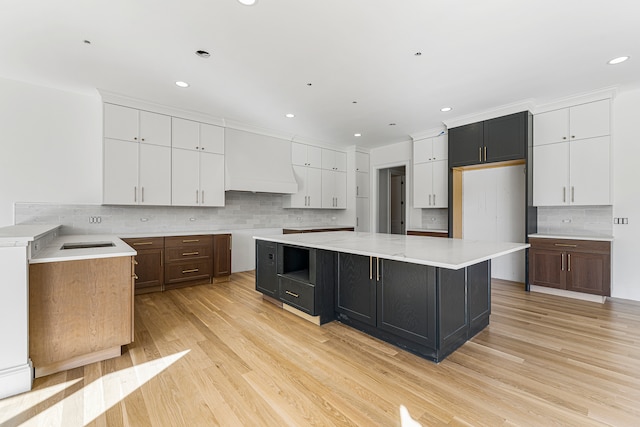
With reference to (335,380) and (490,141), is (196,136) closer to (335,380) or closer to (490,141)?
(335,380)

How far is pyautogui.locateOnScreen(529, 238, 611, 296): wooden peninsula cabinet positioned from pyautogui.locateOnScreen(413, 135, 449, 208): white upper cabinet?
65.2 inches

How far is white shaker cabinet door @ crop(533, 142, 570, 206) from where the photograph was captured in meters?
3.98

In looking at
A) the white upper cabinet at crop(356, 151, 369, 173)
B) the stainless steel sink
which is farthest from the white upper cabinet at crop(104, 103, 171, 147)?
the white upper cabinet at crop(356, 151, 369, 173)

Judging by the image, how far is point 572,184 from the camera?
392cm

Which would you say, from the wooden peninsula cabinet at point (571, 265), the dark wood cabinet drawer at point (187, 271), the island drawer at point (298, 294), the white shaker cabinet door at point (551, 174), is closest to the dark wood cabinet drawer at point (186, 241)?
the dark wood cabinet drawer at point (187, 271)

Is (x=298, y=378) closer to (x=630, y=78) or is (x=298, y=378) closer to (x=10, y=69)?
(x=10, y=69)

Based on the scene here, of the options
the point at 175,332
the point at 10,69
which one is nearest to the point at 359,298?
the point at 175,332

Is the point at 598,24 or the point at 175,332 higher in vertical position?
the point at 598,24

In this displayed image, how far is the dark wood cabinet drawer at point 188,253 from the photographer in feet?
13.4

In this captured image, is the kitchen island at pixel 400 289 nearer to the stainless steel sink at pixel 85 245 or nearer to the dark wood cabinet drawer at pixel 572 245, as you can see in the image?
the stainless steel sink at pixel 85 245

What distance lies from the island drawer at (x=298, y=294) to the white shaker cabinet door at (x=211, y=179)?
2.17 metres

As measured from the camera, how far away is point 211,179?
185 inches

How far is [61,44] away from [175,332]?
2.88m

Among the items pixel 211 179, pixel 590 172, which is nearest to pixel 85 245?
pixel 211 179
